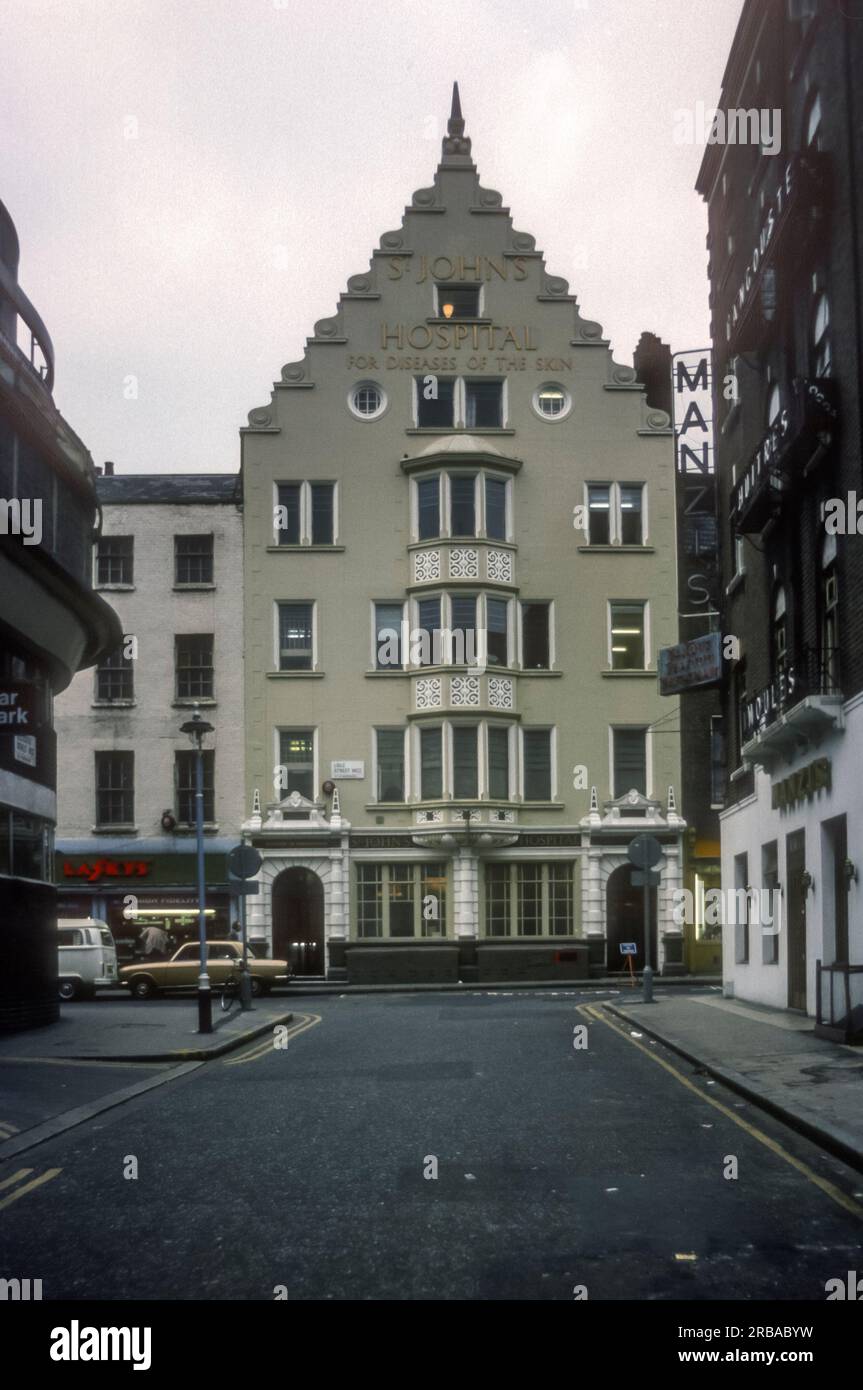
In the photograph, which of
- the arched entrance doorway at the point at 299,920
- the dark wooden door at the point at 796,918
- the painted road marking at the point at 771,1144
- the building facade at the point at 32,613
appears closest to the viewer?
the painted road marking at the point at 771,1144

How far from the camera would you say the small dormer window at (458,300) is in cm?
4697

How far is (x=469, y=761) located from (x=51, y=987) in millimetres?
21043

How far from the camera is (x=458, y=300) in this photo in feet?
155

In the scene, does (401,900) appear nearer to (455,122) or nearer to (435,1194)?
(455,122)

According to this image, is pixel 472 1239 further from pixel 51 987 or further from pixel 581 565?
pixel 581 565

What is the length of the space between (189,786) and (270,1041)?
24.1 meters

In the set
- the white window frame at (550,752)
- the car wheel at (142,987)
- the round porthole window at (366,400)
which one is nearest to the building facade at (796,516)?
the white window frame at (550,752)

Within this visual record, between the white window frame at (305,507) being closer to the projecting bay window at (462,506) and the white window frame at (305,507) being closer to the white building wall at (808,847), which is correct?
the projecting bay window at (462,506)

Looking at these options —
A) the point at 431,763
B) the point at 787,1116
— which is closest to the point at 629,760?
the point at 431,763

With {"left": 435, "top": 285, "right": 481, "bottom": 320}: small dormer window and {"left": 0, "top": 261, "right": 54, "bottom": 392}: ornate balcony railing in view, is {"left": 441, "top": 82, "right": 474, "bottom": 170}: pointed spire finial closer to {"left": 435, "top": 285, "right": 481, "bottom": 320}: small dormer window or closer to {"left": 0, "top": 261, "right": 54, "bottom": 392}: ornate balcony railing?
{"left": 435, "top": 285, "right": 481, "bottom": 320}: small dormer window

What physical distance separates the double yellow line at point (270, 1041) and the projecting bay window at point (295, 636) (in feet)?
58.1

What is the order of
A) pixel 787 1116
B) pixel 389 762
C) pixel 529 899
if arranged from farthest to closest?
pixel 389 762
pixel 529 899
pixel 787 1116

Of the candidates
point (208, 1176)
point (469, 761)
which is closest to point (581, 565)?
point (469, 761)

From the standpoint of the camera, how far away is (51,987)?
998 inches
